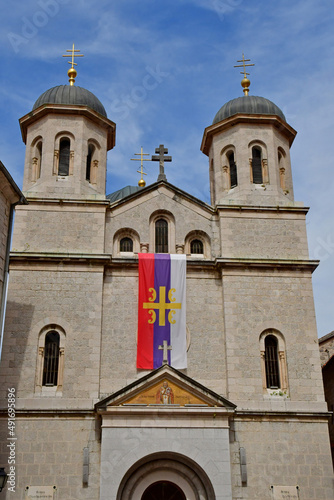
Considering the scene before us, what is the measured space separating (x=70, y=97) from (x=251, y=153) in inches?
261

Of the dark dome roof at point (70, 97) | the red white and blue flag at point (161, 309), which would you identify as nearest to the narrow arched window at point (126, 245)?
the red white and blue flag at point (161, 309)

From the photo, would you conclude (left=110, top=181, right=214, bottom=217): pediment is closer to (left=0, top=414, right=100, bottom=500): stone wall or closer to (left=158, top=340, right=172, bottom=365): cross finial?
(left=158, top=340, right=172, bottom=365): cross finial

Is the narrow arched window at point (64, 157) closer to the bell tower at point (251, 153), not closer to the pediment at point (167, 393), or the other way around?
the bell tower at point (251, 153)

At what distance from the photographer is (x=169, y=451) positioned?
686 inches

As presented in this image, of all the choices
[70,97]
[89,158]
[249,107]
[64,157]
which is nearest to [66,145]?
[64,157]

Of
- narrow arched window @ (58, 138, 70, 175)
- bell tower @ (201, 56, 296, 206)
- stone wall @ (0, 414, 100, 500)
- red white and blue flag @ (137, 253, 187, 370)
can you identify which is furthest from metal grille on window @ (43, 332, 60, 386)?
bell tower @ (201, 56, 296, 206)

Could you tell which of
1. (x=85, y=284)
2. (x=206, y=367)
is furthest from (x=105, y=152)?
(x=206, y=367)

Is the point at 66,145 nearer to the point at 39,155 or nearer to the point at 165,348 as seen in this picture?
the point at 39,155

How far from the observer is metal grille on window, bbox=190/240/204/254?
837 inches

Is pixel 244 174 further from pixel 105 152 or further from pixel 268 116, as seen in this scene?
pixel 105 152

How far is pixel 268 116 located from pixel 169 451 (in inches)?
472

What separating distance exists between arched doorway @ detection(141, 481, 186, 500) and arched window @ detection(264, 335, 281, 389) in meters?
3.97

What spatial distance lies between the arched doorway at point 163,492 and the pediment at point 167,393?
2.19 meters

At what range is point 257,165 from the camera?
22.8 meters
